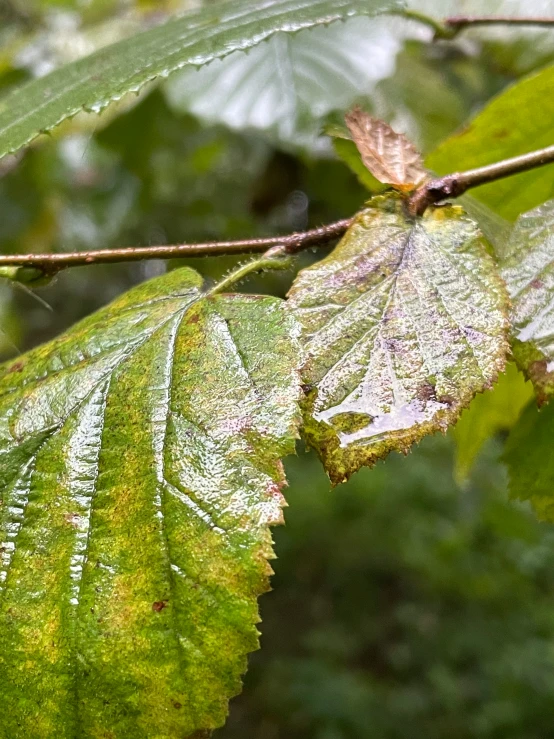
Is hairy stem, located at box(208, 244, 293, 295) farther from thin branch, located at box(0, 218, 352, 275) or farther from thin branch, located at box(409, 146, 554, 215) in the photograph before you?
thin branch, located at box(409, 146, 554, 215)

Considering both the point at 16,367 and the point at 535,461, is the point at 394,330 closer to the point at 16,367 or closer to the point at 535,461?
the point at 535,461

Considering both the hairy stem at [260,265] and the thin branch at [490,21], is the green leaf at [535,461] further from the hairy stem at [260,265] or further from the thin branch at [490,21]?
the thin branch at [490,21]

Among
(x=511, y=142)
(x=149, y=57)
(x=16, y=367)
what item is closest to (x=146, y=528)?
(x=16, y=367)

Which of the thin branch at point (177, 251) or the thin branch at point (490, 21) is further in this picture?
the thin branch at point (490, 21)

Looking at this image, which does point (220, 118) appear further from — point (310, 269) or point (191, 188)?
point (310, 269)

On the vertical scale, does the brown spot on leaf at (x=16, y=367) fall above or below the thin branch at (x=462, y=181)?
below

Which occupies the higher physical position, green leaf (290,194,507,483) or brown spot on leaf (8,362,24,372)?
brown spot on leaf (8,362,24,372)

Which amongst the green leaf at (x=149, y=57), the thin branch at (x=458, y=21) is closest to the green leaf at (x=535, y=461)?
the green leaf at (x=149, y=57)

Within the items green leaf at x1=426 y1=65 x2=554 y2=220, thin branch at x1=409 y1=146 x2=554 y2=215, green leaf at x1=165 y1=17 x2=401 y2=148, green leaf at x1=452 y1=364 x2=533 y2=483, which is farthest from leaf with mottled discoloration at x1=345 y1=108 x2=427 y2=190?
green leaf at x1=165 y1=17 x2=401 y2=148
